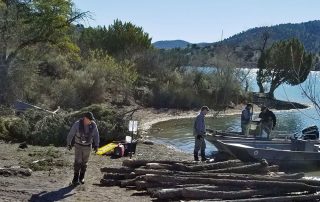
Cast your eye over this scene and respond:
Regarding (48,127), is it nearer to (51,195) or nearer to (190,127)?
(51,195)

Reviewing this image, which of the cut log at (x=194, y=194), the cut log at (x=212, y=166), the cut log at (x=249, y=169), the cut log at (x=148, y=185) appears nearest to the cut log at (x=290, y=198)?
the cut log at (x=194, y=194)

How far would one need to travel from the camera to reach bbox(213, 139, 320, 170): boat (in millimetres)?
20078

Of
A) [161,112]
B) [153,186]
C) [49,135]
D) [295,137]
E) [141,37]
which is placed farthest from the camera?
[141,37]

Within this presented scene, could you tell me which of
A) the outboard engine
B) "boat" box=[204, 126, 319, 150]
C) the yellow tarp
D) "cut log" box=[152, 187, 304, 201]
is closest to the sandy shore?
"boat" box=[204, 126, 319, 150]

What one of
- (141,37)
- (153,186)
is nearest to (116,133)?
(153,186)

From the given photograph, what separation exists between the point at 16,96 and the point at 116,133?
10.3m

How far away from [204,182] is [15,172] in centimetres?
501

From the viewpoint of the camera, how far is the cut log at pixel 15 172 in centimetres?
1364

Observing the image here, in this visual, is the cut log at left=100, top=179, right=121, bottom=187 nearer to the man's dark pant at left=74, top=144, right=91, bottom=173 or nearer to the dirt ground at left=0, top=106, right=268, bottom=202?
the dirt ground at left=0, top=106, right=268, bottom=202

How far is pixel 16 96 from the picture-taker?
2955 cm

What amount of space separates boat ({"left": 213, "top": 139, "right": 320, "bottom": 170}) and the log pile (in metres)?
4.92

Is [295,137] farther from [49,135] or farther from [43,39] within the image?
Result: [43,39]

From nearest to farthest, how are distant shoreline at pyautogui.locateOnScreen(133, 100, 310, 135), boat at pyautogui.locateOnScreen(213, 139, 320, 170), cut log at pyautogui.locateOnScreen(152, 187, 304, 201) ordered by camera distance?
cut log at pyautogui.locateOnScreen(152, 187, 304, 201), boat at pyautogui.locateOnScreen(213, 139, 320, 170), distant shoreline at pyautogui.locateOnScreen(133, 100, 310, 135)

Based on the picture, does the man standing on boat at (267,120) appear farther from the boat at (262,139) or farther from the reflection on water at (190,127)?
the reflection on water at (190,127)
